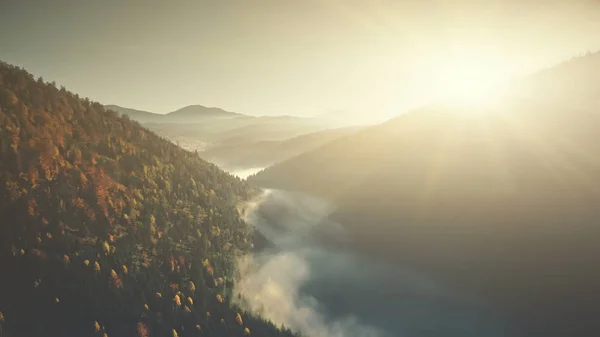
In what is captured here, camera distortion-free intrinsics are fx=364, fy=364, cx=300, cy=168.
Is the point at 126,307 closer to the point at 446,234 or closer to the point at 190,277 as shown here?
the point at 190,277

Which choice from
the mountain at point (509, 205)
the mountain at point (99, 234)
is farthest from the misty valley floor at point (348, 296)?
the mountain at point (99, 234)

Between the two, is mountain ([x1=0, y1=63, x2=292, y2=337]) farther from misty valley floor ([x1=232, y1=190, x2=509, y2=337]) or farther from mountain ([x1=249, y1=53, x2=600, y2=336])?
mountain ([x1=249, y1=53, x2=600, y2=336])

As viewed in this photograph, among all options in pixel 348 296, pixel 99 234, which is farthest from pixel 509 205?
pixel 99 234

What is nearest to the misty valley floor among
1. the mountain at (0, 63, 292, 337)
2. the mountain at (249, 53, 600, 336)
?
the mountain at (249, 53, 600, 336)

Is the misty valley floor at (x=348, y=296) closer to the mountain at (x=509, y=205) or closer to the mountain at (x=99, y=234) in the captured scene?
the mountain at (x=509, y=205)

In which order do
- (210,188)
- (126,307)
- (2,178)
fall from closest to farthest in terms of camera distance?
(126,307) < (2,178) < (210,188)

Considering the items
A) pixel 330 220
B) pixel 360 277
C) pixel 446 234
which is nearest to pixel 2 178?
pixel 360 277

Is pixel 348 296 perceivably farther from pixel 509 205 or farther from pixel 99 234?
pixel 99 234
